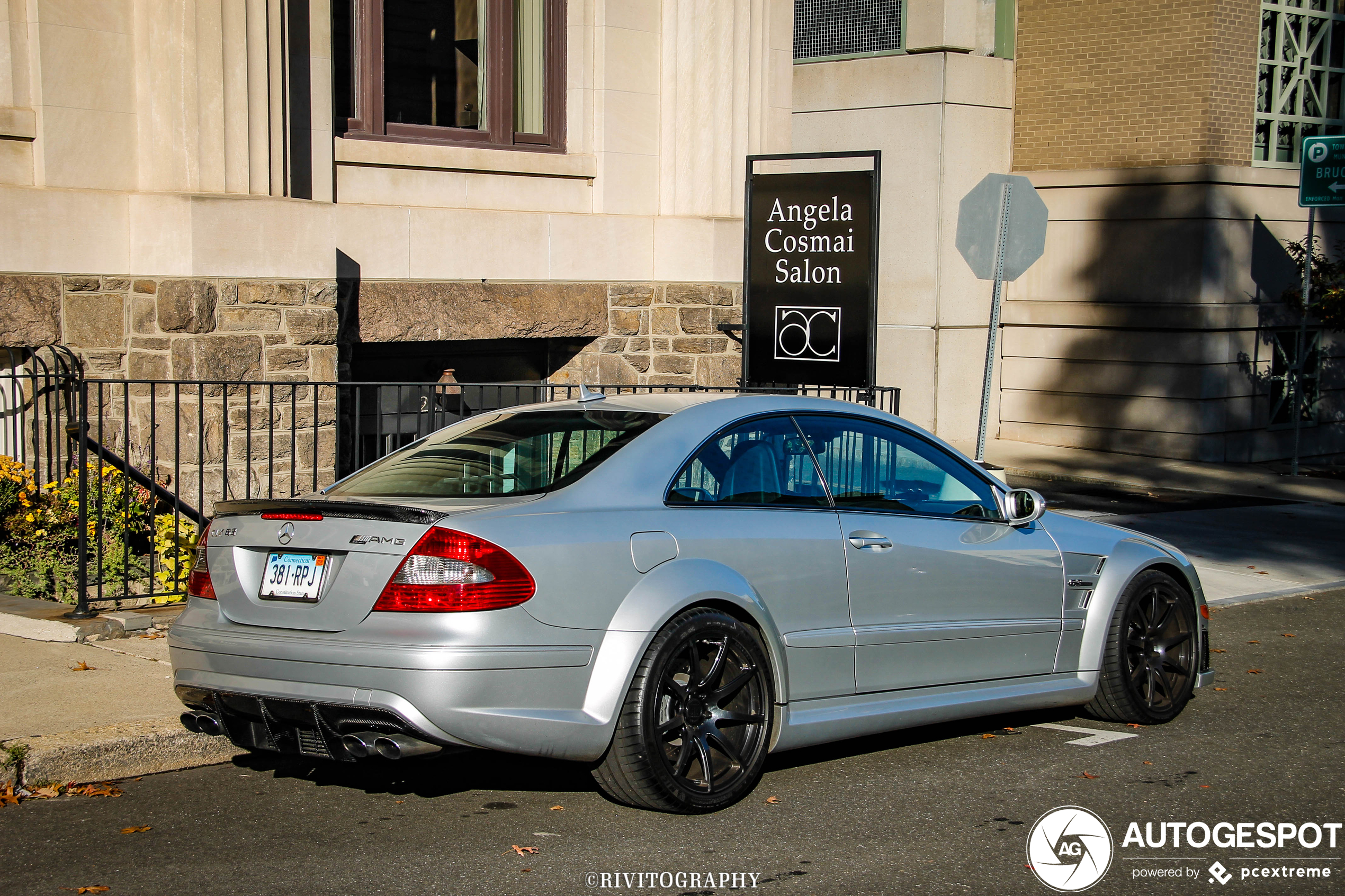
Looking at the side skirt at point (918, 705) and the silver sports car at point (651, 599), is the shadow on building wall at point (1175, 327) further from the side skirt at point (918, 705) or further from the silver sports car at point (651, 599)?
the side skirt at point (918, 705)

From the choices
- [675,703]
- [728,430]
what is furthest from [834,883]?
[728,430]

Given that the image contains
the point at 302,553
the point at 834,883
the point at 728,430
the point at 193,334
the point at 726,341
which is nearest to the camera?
the point at 834,883

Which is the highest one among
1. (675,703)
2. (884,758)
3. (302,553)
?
(302,553)

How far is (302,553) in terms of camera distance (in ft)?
16.2

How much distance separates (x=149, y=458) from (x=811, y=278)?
5.02 meters

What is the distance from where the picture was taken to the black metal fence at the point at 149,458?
345 inches

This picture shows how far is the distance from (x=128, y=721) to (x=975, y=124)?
15506mm

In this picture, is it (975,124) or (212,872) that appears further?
(975,124)

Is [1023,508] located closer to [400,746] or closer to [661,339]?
[400,746]

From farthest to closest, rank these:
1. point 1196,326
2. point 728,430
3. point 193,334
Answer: point 1196,326, point 193,334, point 728,430

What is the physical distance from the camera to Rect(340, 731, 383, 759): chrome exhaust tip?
15.3 feet

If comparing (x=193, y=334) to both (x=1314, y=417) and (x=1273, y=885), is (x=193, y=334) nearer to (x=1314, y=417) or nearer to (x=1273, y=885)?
(x=1273, y=885)

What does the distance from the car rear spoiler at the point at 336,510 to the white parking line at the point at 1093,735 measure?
3.14 metres

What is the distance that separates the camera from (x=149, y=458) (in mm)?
9781
